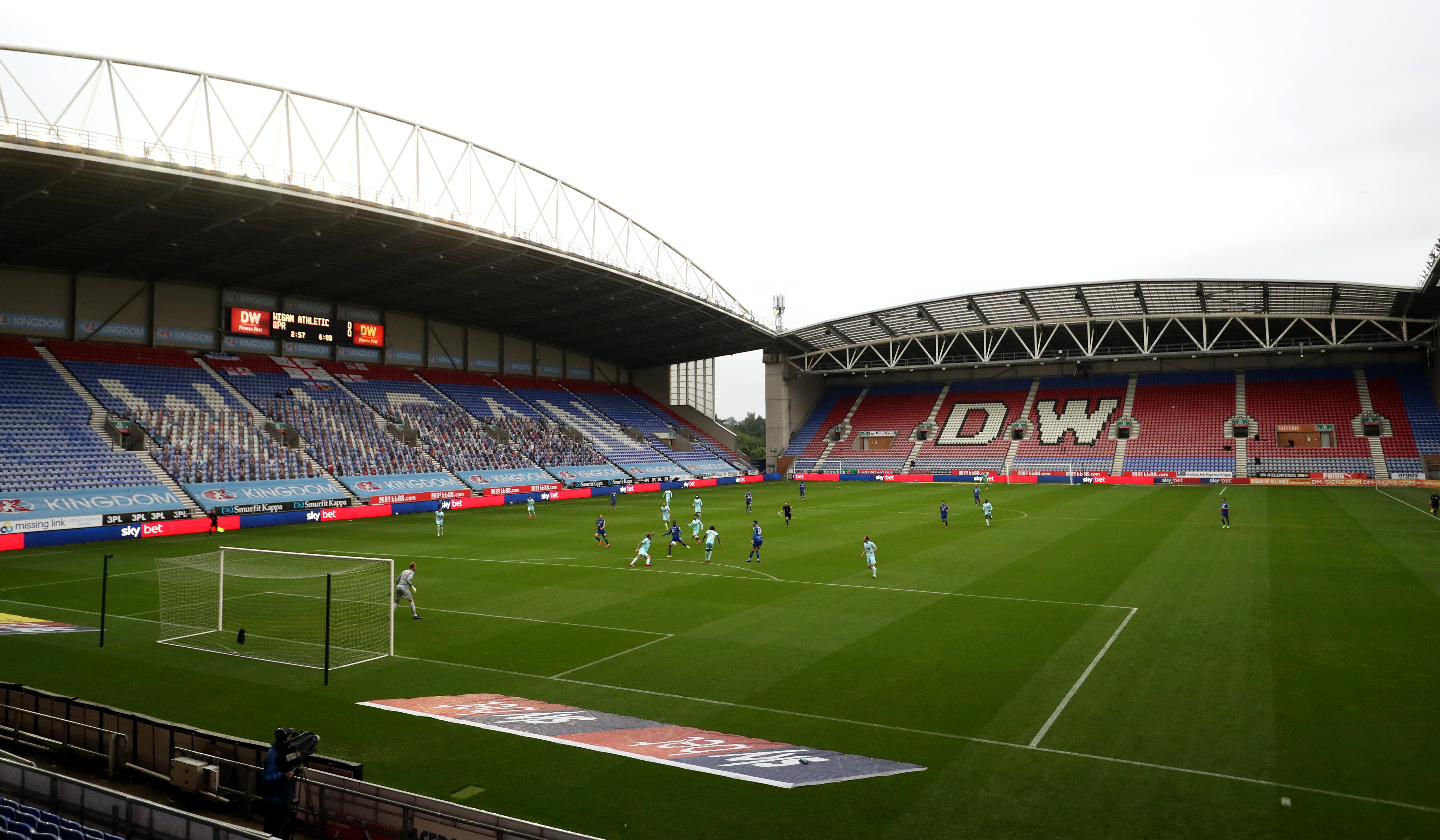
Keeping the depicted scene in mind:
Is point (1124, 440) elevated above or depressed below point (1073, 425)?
below

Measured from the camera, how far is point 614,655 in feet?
47.8

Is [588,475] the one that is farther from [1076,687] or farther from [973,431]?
[1076,687]

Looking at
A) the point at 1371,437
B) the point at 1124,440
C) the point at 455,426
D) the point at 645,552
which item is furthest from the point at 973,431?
the point at 645,552

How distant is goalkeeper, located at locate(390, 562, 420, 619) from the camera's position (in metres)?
17.4

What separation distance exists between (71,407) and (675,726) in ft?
135

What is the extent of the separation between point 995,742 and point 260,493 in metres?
38.2

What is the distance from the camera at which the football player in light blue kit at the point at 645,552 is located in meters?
24.0

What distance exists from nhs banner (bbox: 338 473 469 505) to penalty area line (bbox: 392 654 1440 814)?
31480 mm

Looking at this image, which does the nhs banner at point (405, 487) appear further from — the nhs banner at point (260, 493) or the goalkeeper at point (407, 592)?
the goalkeeper at point (407, 592)

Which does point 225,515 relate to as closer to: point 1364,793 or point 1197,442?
point 1364,793

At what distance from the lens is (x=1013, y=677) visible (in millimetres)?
12953

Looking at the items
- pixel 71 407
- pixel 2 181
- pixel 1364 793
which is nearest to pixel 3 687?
pixel 1364 793

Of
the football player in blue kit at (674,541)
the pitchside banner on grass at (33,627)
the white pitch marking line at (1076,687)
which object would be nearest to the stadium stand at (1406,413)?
the white pitch marking line at (1076,687)

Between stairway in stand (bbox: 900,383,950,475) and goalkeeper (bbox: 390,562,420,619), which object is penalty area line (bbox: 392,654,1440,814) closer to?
goalkeeper (bbox: 390,562,420,619)
